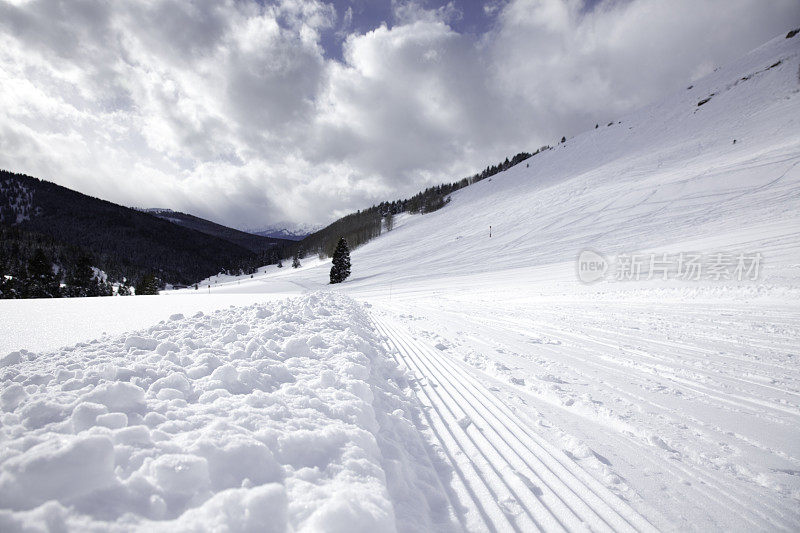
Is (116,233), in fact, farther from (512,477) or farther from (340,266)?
(512,477)

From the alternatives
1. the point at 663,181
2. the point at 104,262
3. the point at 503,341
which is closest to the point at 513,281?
the point at 503,341

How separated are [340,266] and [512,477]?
3691cm

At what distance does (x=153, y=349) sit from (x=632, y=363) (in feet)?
23.9

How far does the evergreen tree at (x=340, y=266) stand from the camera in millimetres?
37844

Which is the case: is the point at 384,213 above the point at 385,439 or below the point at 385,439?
above

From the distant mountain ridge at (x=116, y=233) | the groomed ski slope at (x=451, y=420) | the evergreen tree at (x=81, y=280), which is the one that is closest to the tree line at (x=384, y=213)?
the distant mountain ridge at (x=116, y=233)

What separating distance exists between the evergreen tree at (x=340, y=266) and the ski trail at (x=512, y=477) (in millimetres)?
35216

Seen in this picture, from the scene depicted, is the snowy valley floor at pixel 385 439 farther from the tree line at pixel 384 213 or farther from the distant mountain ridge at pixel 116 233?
the distant mountain ridge at pixel 116 233

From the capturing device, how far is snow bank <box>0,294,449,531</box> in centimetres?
146

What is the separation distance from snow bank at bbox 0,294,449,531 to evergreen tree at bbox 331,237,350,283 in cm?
3437

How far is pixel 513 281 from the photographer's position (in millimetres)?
19625

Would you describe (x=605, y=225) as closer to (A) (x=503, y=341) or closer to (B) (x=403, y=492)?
(A) (x=503, y=341)

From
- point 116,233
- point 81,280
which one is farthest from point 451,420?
point 116,233

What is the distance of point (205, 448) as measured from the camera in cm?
183
